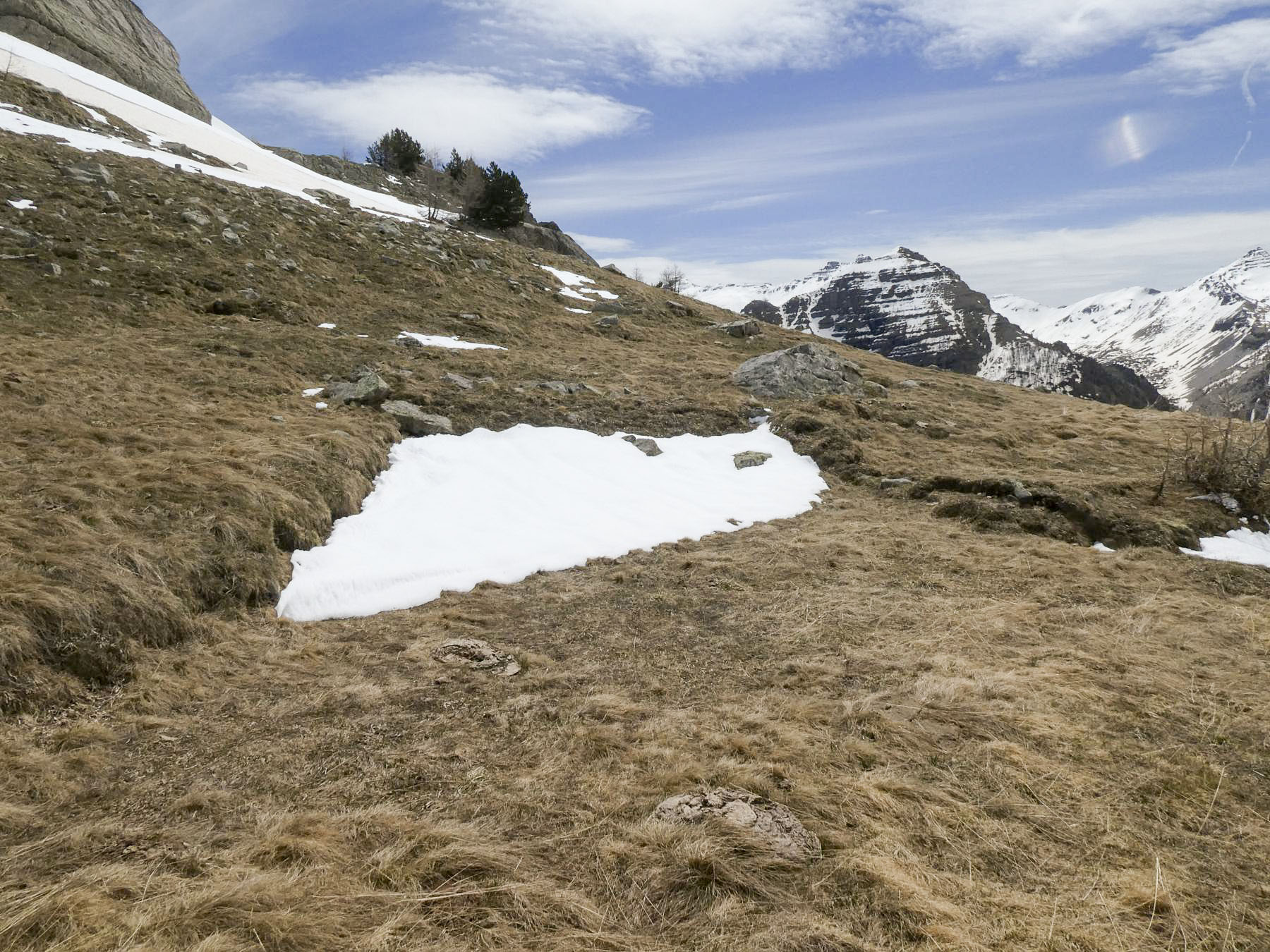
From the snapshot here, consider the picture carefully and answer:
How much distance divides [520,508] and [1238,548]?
14.3 m

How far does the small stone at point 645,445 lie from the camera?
1562 centimetres

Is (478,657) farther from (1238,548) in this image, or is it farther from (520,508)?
(1238,548)

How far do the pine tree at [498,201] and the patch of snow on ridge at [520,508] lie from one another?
34.6 m

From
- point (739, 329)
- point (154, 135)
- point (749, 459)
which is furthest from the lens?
point (739, 329)

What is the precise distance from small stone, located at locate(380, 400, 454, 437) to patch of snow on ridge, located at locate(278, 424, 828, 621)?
35cm

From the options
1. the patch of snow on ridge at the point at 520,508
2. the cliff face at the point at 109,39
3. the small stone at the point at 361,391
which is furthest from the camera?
the cliff face at the point at 109,39

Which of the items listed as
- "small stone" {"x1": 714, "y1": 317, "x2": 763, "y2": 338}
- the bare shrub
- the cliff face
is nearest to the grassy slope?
the bare shrub

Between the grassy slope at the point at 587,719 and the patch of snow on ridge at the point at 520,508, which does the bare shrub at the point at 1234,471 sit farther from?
the patch of snow on ridge at the point at 520,508

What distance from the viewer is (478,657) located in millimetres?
6984

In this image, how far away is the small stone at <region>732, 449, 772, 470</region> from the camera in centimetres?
1599

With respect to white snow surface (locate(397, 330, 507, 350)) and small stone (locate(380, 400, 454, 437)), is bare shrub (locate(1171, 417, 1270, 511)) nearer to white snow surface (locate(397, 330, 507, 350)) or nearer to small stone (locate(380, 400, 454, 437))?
small stone (locate(380, 400, 454, 437))

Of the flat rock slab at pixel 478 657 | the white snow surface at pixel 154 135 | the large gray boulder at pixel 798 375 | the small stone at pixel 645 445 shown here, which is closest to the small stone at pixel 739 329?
the large gray boulder at pixel 798 375

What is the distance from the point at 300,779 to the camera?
4.83 metres

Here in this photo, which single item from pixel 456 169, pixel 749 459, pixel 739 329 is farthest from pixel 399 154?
pixel 749 459
